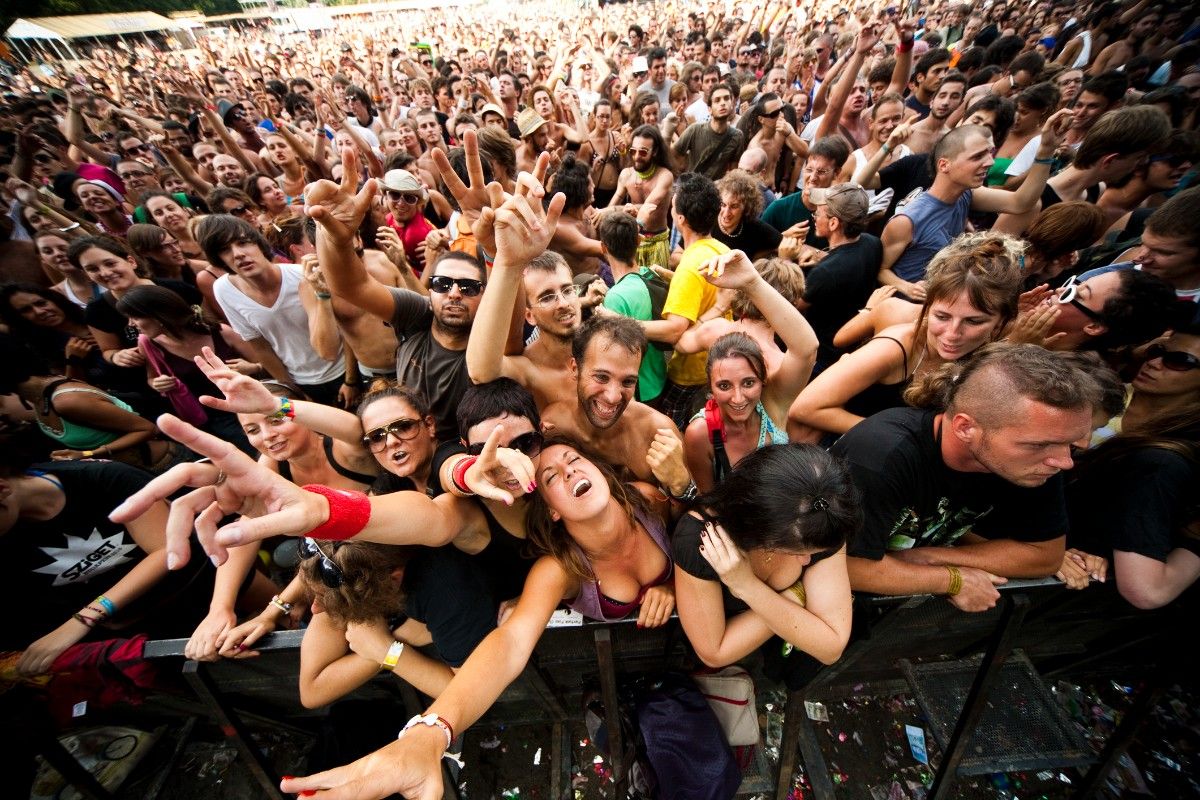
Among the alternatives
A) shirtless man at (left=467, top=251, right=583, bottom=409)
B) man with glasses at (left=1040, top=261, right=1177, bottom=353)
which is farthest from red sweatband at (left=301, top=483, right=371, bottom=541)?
man with glasses at (left=1040, top=261, right=1177, bottom=353)

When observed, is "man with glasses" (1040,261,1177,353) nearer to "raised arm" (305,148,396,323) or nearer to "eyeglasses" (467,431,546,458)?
"eyeglasses" (467,431,546,458)

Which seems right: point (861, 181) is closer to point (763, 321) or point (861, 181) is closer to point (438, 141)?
point (763, 321)

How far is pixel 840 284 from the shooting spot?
3545 mm

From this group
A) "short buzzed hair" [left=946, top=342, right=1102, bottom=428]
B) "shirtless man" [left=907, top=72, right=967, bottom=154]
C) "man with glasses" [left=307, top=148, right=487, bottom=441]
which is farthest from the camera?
"shirtless man" [left=907, top=72, right=967, bottom=154]

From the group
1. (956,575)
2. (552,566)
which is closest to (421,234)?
(552,566)

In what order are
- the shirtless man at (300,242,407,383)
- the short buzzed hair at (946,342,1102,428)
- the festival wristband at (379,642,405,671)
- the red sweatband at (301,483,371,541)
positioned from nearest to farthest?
the red sweatband at (301,483,371,541) → the short buzzed hair at (946,342,1102,428) → the festival wristband at (379,642,405,671) → the shirtless man at (300,242,407,383)

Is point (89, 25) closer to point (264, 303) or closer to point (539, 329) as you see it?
point (264, 303)

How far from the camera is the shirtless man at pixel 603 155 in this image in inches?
271

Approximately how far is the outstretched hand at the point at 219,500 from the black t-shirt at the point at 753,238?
13.1 ft

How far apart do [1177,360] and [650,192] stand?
4.63 meters

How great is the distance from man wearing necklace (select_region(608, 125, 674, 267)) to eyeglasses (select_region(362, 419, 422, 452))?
125 inches

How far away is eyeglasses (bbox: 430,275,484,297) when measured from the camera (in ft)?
9.51

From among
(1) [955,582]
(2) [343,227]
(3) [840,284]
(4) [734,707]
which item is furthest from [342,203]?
(1) [955,582]

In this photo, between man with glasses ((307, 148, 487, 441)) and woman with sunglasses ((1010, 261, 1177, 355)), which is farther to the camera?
man with glasses ((307, 148, 487, 441))
